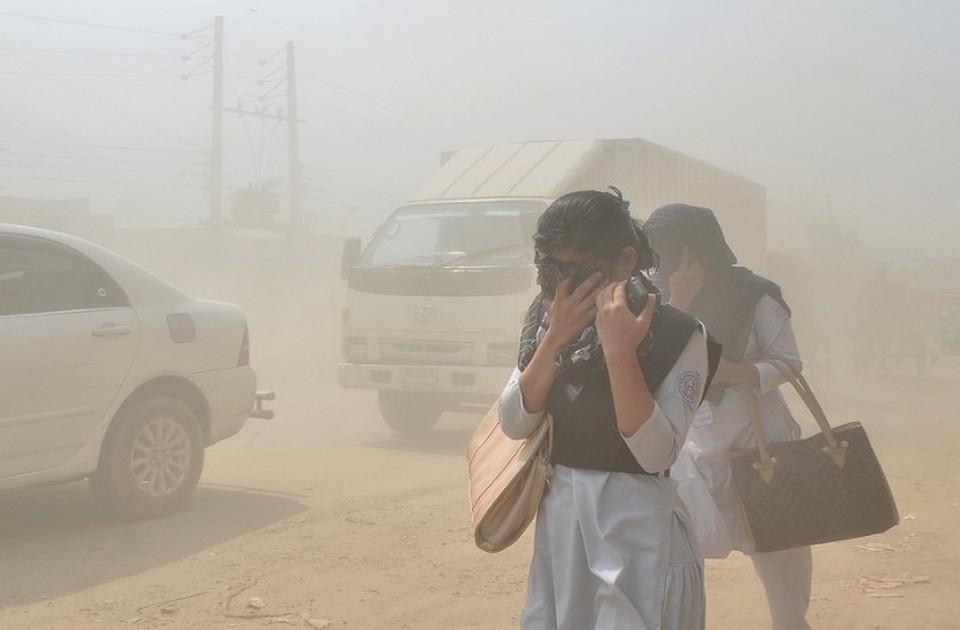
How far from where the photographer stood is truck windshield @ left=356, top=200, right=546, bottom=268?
34.9 feet

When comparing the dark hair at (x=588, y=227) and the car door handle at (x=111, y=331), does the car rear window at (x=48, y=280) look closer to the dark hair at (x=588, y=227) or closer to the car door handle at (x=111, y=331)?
the car door handle at (x=111, y=331)

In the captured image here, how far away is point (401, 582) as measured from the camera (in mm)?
5895

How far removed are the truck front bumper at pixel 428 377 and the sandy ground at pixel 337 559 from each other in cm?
59

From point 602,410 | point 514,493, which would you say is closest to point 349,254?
point 514,493

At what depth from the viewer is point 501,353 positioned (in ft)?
33.7

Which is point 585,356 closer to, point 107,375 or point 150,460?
point 107,375

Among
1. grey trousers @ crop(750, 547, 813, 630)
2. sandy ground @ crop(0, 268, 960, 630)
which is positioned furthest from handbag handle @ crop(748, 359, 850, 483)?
sandy ground @ crop(0, 268, 960, 630)

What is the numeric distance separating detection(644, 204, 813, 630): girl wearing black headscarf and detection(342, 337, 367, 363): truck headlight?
279 inches

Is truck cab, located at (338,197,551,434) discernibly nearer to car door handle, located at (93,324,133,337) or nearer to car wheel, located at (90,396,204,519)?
→ car wheel, located at (90,396,204,519)

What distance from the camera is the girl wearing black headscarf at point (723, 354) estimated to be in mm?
3809

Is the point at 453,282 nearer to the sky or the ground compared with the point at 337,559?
nearer to the sky

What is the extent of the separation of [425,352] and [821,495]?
712 centimetres

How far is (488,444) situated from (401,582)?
3.11 meters

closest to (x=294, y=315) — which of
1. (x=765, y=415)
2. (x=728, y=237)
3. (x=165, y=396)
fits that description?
(x=728, y=237)
